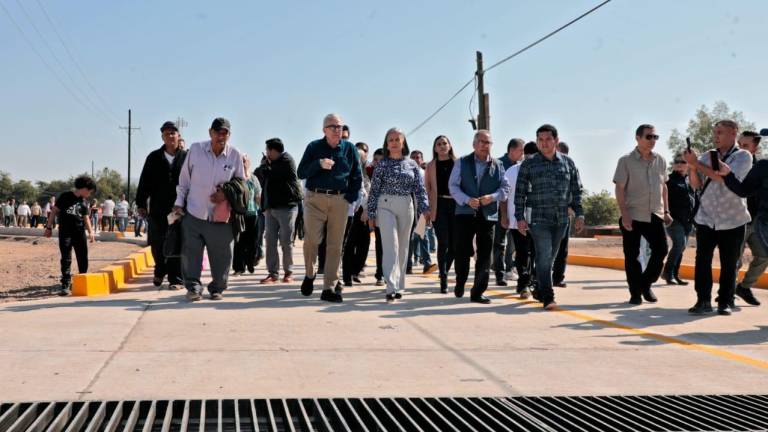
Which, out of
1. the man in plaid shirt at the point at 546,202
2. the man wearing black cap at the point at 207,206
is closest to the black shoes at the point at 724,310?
the man in plaid shirt at the point at 546,202

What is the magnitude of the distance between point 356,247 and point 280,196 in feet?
4.23

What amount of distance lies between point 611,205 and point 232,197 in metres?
53.4

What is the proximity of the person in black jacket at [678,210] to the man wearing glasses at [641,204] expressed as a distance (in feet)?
8.74

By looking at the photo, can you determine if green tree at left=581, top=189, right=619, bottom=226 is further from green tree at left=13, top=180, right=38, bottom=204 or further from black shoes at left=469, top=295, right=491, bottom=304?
green tree at left=13, top=180, right=38, bottom=204

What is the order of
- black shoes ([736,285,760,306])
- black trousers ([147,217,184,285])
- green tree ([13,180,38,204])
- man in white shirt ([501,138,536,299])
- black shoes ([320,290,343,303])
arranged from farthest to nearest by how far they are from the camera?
1. green tree ([13,180,38,204])
2. black trousers ([147,217,184,285])
3. man in white shirt ([501,138,536,299])
4. black shoes ([736,285,760,306])
5. black shoes ([320,290,343,303])

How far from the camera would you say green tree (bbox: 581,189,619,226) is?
5838 centimetres

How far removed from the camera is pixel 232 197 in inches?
314

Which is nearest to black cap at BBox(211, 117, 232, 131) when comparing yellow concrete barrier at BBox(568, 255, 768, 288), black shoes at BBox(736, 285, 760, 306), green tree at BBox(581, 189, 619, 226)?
black shoes at BBox(736, 285, 760, 306)

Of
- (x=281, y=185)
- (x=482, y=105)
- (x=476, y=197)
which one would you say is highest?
(x=482, y=105)

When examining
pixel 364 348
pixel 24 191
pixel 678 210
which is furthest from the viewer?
pixel 24 191

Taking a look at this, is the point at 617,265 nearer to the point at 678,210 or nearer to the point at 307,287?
the point at 678,210

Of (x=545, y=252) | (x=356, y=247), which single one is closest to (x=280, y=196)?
(x=356, y=247)

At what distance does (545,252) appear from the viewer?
25.7 feet

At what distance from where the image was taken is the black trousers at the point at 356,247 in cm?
1028
